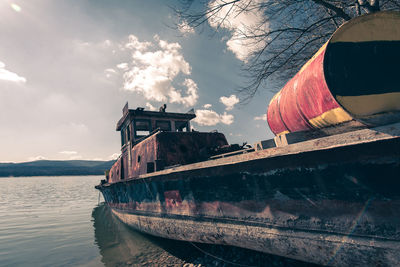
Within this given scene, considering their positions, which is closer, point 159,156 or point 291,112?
point 291,112

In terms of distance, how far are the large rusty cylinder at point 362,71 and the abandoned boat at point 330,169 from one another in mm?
11

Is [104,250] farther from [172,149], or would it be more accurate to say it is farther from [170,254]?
[172,149]

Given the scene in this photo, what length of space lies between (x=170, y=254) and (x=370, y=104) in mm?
4787

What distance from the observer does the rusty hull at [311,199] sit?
1953mm

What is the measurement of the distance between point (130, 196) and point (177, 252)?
2856mm

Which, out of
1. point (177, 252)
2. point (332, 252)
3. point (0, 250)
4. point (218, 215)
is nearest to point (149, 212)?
point (177, 252)

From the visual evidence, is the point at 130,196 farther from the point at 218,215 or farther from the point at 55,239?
the point at 218,215

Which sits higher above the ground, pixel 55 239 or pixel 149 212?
pixel 149 212

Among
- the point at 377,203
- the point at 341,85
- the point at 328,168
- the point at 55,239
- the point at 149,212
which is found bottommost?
the point at 55,239

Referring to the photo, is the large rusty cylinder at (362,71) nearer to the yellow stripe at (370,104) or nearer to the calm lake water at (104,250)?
the yellow stripe at (370,104)

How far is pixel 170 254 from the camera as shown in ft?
14.8

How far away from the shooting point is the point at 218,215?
3.38m

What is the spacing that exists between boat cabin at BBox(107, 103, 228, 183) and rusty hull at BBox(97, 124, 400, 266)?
6.27ft

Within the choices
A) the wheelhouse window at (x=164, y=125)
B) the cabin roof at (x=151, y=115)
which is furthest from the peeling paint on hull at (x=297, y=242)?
the cabin roof at (x=151, y=115)
